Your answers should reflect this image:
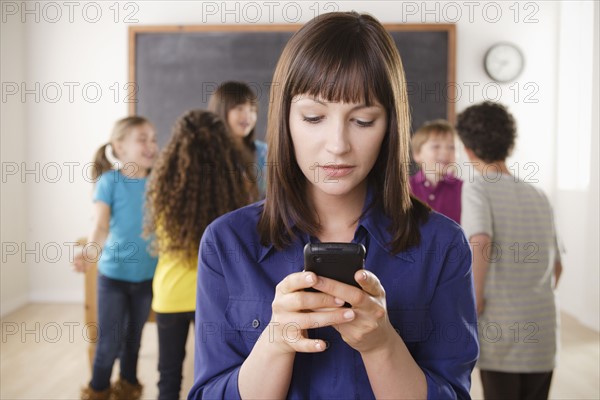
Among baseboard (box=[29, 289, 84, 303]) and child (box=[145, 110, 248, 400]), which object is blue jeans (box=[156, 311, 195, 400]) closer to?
child (box=[145, 110, 248, 400])

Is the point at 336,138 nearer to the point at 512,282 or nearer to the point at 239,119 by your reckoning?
the point at 512,282

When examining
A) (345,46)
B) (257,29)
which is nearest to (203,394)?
(345,46)

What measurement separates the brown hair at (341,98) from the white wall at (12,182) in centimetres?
337

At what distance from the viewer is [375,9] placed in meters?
4.38

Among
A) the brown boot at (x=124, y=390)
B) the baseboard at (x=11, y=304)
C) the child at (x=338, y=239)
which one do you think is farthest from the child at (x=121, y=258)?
the baseboard at (x=11, y=304)

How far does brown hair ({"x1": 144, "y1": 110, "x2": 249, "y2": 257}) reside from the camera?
206 cm

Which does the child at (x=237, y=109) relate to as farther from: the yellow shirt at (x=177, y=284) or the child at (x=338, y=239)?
the child at (x=338, y=239)

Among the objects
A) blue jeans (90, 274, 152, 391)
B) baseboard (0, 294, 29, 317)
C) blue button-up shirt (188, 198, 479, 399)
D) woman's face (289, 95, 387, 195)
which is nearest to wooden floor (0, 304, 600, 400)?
baseboard (0, 294, 29, 317)

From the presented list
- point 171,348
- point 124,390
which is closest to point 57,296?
point 124,390

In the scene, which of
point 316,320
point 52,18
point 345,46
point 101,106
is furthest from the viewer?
point 101,106

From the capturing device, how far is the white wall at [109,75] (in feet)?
14.4

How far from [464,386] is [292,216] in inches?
14.0

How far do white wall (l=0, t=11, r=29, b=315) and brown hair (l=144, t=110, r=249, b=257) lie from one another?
7.12ft

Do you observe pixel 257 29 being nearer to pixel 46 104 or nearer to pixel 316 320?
pixel 46 104
